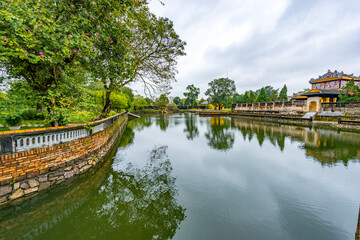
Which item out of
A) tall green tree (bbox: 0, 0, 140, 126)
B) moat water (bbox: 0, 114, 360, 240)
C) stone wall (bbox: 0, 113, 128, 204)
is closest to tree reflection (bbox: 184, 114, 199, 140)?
moat water (bbox: 0, 114, 360, 240)

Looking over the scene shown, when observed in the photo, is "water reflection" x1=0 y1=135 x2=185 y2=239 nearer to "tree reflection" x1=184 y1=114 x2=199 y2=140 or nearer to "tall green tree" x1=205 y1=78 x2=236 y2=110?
"tree reflection" x1=184 y1=114 x2=199 y2=140

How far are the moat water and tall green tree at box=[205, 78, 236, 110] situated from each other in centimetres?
3996

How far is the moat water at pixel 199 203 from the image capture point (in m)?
2.96

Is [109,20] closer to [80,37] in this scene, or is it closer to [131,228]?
[80,37]

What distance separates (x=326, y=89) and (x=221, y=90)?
925 inches

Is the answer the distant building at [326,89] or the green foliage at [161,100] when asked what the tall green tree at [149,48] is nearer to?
the green foliage at [161,100]

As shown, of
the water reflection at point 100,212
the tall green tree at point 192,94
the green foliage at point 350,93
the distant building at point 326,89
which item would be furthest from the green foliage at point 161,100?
the tall green tree at point 192,94

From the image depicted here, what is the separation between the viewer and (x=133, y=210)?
358cm

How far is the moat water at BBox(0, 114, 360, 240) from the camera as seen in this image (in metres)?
2.96

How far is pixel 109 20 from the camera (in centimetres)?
518

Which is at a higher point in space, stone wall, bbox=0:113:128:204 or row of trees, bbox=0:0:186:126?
row of trees, bbox=0:0:186:126

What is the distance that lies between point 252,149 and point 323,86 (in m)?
37.8

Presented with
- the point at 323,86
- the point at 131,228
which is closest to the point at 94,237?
the point at 131,228

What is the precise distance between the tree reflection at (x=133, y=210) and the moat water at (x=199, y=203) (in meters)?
0.02
